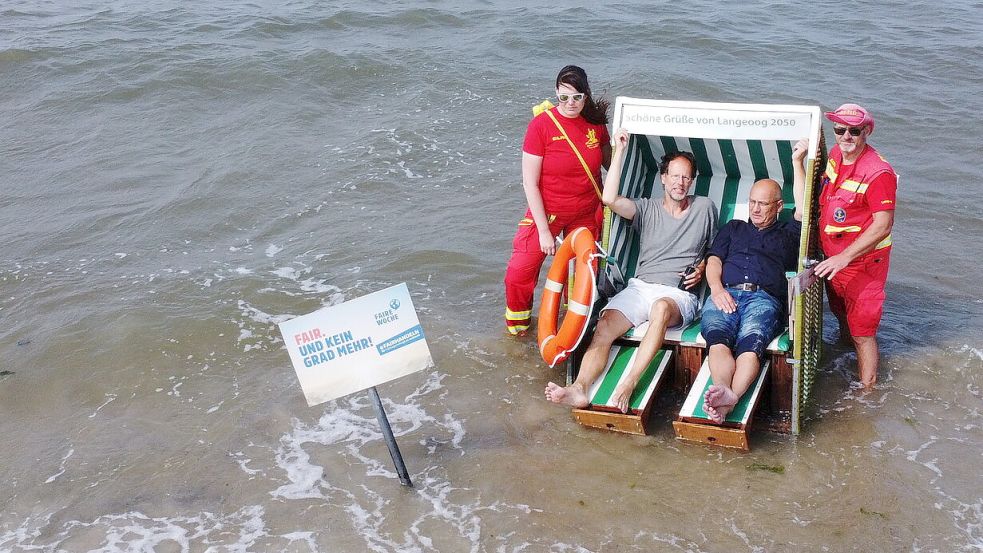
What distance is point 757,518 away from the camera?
194 inches

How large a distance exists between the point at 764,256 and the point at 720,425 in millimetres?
1297

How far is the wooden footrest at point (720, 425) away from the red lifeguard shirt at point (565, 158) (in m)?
1.68

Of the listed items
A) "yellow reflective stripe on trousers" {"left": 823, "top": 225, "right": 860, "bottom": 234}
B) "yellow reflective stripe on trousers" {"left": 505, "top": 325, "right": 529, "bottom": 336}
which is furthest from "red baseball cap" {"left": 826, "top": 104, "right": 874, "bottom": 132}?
"yellow reflective stripe on trousers" {"left": 505, "top": 325, "right": 529, "bottom": 336}

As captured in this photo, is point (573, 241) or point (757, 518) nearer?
point (757, 518)

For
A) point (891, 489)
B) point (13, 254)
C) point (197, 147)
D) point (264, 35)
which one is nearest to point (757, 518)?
point (891, 489)

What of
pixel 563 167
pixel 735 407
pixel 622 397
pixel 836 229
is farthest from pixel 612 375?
pixel 836 229

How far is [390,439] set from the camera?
5105 mm

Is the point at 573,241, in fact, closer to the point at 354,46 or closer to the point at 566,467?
the point at 566,467

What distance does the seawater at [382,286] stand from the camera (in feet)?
16.9

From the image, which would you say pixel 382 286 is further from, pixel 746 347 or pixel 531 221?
pixel 746 347

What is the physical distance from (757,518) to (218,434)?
3.53 m

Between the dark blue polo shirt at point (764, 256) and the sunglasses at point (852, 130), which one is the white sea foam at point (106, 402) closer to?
the dark blue polo shirt at point (764, 256)

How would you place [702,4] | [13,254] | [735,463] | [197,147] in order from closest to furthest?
[735,463]
[13,254]
[197,147]
[702,4]

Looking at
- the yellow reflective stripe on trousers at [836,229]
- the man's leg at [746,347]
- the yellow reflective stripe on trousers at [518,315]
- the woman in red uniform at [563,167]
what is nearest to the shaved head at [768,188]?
the yellow reflective stripe on trousers at [836,229]
